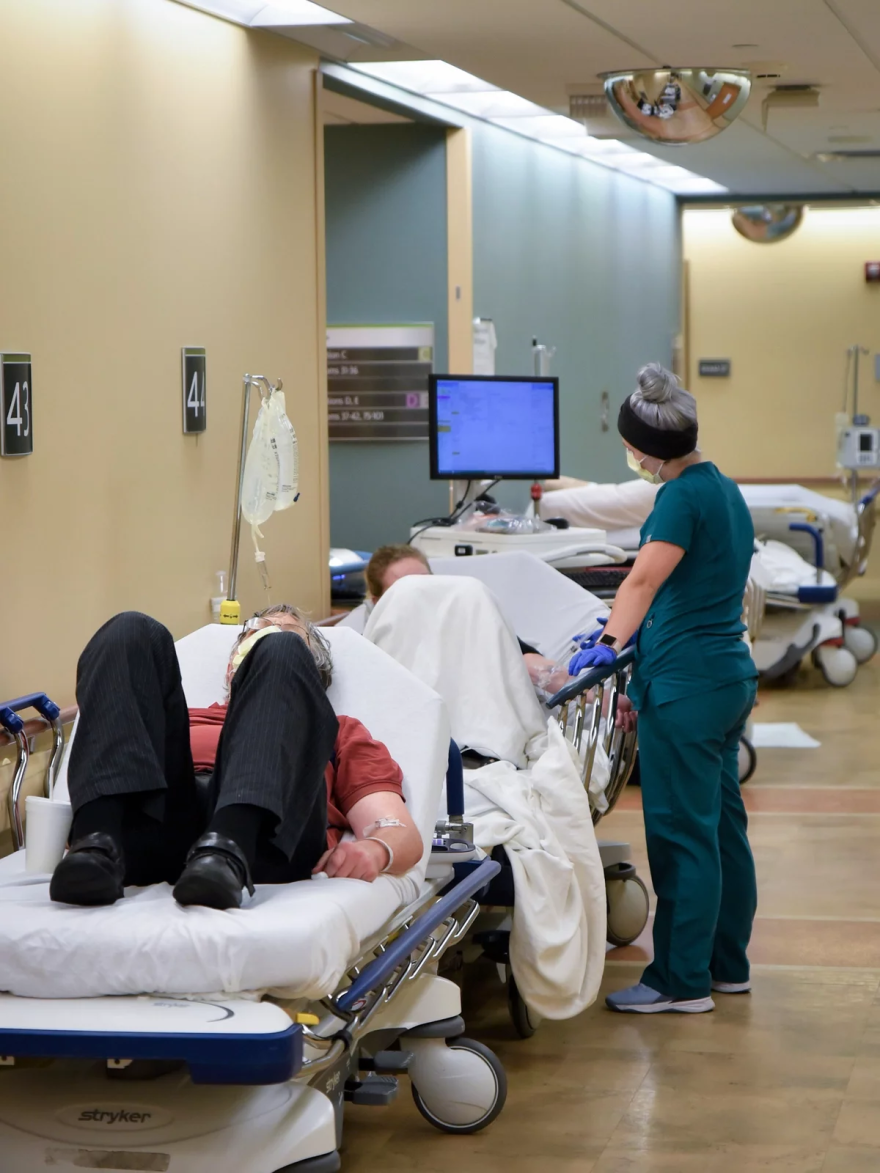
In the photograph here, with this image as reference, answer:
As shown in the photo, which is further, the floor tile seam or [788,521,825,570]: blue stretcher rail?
[788,521,825,570]: blue stretcher rail

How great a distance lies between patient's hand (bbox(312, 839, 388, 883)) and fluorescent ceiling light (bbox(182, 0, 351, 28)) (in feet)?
8.52

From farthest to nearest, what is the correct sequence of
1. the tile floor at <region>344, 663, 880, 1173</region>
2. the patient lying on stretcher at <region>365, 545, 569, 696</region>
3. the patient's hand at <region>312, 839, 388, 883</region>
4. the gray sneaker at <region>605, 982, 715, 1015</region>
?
the patient lying on stretcher at <region>365, 545, 569, 696</region>
the gray sneaker at <region>605, 982, 715, 1015</region>
the tile floor at <region>344, 663, 880, 1173</region>
the patient's hand at <region>312, 839, 388, 883</region>

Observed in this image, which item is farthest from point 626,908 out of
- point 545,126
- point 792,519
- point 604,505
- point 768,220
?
point 768,220

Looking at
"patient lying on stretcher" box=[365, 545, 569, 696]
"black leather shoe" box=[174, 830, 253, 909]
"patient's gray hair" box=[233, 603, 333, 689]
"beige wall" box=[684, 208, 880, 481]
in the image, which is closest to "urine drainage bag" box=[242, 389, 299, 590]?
"patient lying on stretcher" box=[365, 545, 569, 696]

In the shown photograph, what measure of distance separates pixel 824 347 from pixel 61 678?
864cm

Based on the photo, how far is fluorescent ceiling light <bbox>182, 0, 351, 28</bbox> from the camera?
4.41 metres

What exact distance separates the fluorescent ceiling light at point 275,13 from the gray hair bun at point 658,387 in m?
1.59

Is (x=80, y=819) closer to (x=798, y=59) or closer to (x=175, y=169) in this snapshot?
(x=175, y=169)

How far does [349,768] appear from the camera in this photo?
2.96 meters

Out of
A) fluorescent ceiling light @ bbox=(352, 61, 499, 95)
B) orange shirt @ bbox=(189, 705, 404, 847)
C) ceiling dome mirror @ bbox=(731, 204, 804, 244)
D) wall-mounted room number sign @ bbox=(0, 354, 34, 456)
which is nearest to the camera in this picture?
orange shirt @ bbox=(189, 705, 404, 847)

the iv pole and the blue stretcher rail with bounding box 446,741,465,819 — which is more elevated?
the iv pole

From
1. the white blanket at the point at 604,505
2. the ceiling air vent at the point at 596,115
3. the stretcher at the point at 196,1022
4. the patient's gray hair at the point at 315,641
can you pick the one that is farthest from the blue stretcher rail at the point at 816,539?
the stretcher at the point at 196,1022

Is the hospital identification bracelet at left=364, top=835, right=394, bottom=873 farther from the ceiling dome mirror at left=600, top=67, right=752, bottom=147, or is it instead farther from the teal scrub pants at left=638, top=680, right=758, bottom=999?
the ceiling dome mirror at left=600, top=67, right=752, bottom=147

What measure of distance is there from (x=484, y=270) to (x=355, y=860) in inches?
175
